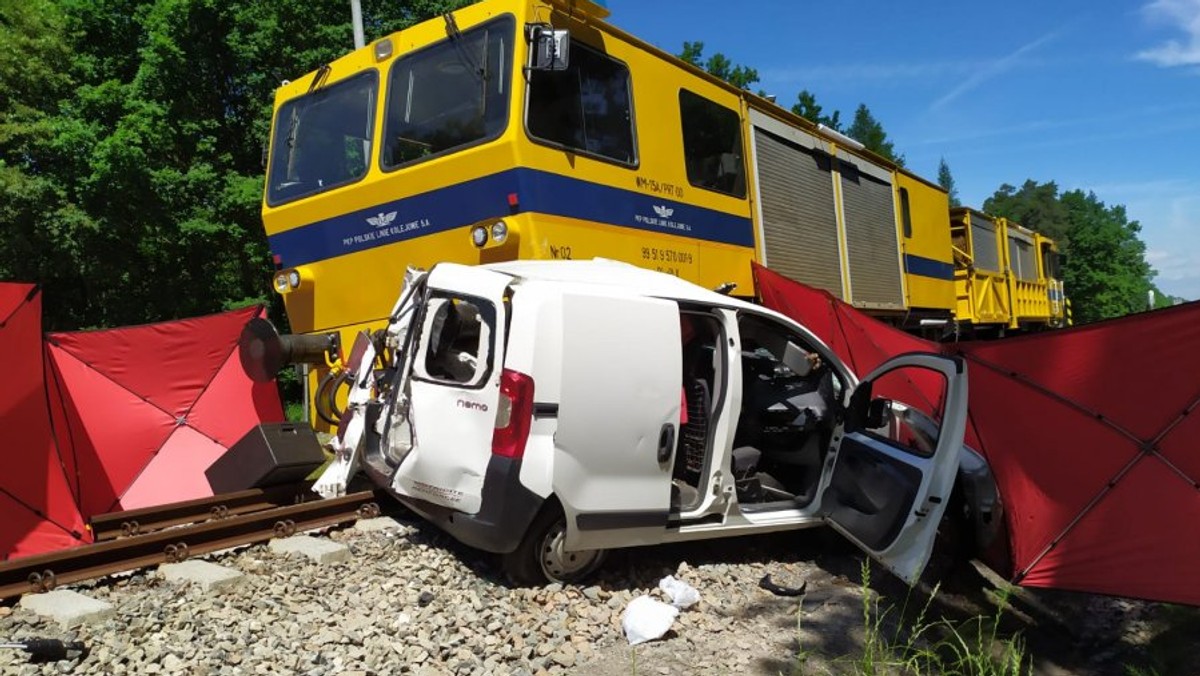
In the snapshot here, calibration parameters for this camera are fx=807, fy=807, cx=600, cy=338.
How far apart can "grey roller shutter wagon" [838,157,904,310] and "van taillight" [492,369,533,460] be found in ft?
23.0

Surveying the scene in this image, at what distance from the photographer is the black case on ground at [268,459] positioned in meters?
5.78

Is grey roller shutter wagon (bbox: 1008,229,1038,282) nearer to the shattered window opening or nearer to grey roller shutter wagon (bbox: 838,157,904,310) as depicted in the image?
grey roller shutter wagon (bbox: 838,157,904,310)

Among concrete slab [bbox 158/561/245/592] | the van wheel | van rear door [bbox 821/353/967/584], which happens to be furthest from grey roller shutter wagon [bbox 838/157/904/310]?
concrete slab [bbox 158/561/245/592]

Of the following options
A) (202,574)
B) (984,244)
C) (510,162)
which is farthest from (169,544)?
(984,244)

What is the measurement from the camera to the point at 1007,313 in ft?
54.6

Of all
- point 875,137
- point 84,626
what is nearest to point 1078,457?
point 84,626

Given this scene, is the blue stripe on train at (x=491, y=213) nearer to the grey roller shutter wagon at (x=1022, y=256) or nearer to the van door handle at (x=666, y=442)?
the van door handle at (x=666, y=442)

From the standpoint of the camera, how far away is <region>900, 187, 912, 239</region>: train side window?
11898mm

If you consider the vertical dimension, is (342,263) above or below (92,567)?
above

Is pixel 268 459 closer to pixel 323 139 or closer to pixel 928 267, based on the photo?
pixel 323 139

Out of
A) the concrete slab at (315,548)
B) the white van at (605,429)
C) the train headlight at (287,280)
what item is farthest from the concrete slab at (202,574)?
the train headlight at (287,280)

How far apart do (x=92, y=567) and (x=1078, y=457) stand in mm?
5648

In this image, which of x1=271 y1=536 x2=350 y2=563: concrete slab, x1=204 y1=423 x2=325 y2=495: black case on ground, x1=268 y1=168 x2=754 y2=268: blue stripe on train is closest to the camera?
x1=271 y1=536 x2=350 y2=563: concrete slab

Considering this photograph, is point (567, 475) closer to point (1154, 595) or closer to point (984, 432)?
point (984, 432)
